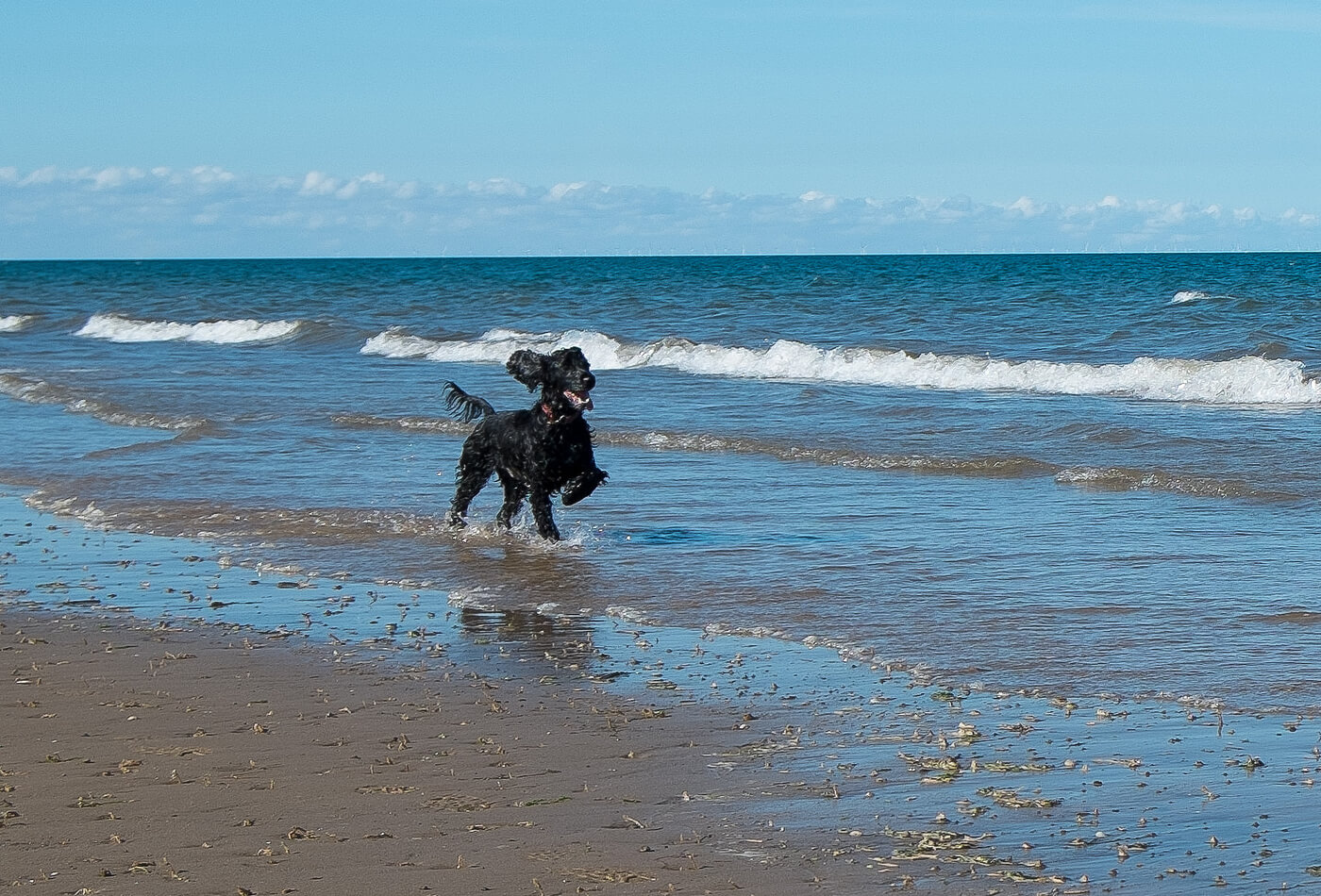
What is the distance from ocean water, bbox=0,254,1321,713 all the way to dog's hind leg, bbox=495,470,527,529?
133mm

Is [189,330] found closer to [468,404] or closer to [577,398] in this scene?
[468,404]

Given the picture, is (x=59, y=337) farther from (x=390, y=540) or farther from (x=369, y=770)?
(x=369, y=770)

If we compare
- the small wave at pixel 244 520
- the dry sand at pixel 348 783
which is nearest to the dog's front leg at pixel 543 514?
the small wave at pixel 244 520

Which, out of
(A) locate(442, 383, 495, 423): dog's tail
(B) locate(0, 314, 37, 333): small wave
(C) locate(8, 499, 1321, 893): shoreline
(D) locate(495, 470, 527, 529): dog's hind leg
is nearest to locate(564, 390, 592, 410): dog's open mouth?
(D) locate(495, 470, 527, 529): dog's hind leg

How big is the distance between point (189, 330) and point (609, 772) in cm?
4071

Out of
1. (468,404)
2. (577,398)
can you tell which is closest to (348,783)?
(577,398)

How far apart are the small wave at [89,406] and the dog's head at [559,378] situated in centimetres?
803

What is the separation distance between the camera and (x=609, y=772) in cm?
540

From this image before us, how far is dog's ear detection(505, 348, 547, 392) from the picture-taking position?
10.6 m

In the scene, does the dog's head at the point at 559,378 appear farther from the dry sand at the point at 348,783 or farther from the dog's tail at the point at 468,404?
the dry sand at the point at 348,783

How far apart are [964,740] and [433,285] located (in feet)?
202

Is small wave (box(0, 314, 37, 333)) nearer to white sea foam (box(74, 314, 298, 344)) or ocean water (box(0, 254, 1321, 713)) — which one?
white sea foam (box(74, 314, 298, 344))

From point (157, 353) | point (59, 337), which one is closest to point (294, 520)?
point (157, 353)

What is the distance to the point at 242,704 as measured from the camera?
6348mm
